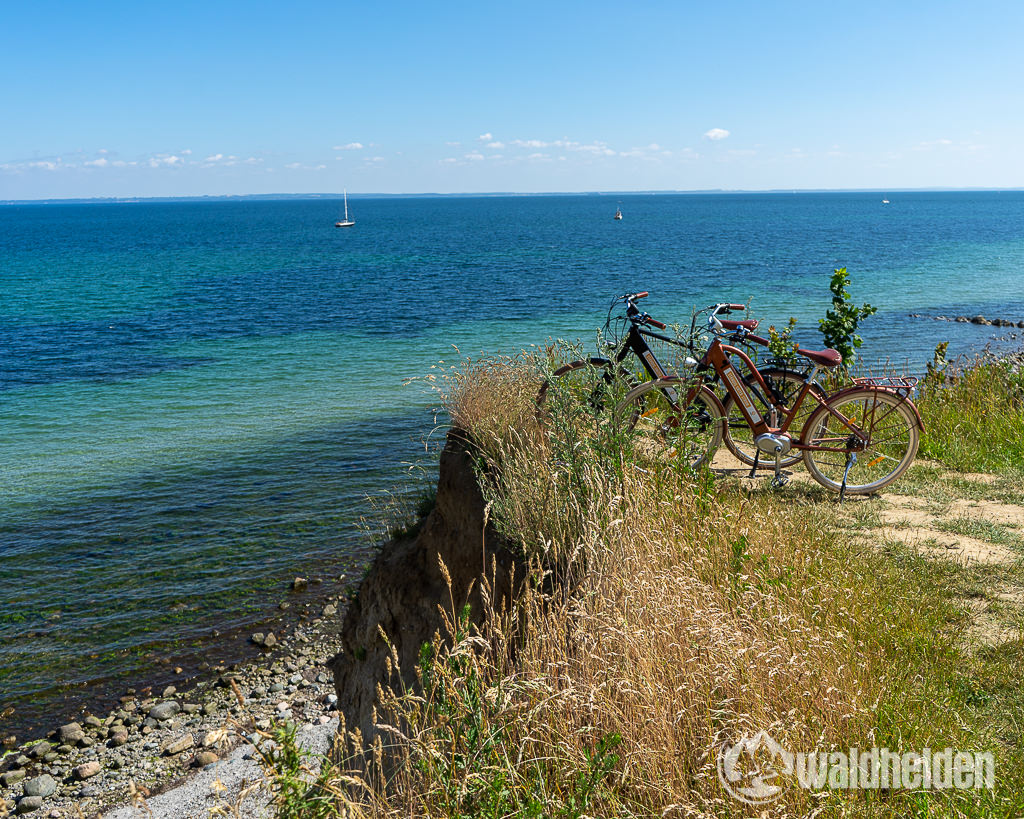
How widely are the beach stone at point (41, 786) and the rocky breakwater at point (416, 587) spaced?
3.13 m

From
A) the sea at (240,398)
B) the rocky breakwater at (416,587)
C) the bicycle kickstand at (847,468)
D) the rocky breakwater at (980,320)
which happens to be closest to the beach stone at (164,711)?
the sea at (240,398)

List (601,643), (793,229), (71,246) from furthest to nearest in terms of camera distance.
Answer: (793,229) < (71,246) < (601,643)

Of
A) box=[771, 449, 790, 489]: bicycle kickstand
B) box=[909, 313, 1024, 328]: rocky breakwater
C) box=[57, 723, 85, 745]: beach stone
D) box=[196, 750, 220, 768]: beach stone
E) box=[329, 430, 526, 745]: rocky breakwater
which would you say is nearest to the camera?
box=[329, 430, 526, 745]: rocky breakwater

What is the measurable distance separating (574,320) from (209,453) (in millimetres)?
19507

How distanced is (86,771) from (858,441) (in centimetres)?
901

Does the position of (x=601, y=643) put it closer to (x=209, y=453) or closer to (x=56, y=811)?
(x=56, y=811)

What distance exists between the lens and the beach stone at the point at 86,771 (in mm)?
8109

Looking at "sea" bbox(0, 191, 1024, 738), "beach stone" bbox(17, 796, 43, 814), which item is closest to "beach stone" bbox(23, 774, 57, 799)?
"beach stone" bbox(17, 796, 43, 814)

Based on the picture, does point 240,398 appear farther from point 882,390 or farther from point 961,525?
point 961,525

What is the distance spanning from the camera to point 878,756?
3307 mm

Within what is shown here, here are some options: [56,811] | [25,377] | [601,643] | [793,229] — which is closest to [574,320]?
[25,377]

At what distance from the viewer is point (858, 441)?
Result: 302 inches

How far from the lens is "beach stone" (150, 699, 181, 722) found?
895 cm

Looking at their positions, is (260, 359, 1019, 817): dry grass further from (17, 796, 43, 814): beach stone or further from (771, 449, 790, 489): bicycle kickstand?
(17, 796, 43, 814): beach stone
